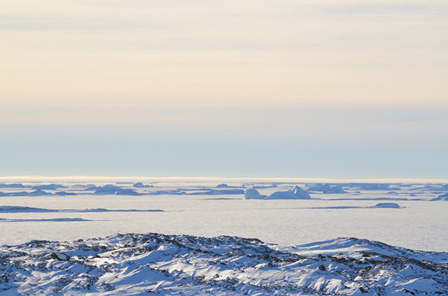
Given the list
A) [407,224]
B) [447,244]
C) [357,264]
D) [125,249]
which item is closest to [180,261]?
[125,249]

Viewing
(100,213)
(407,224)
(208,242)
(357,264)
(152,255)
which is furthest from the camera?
(100,213)

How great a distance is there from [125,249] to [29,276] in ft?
16.3

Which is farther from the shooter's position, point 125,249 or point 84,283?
point 125,249

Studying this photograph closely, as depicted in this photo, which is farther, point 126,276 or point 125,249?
point 125,249

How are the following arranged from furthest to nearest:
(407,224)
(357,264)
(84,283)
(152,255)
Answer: (407,224) → (152,255) → (357,264) → (84,283)

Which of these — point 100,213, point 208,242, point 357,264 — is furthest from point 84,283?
point 100,213

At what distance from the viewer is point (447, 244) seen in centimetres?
4256

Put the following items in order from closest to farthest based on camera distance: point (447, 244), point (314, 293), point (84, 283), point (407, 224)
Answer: point (314, 293) < point (84, 283) < point (447, 244) < point (407, 224)

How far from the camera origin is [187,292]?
58.1 feet

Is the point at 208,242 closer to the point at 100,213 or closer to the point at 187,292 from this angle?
the point at 187,292

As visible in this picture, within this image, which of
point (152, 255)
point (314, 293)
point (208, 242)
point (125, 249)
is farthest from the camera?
point (208, 242)

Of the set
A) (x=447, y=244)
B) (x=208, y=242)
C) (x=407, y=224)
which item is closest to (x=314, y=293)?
(x=208, y=242)

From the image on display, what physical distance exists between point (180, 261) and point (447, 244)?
2610 cm

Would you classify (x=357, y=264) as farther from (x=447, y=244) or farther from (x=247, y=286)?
(x=447, y=244)
